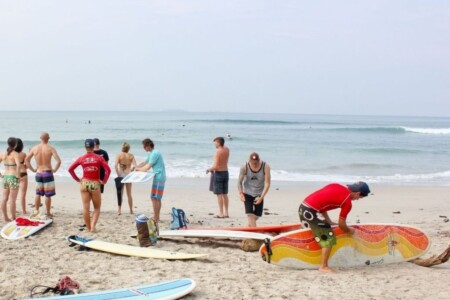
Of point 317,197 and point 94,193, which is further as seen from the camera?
point 94,193

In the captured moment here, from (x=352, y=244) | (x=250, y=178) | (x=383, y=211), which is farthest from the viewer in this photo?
(x=383, y=211)

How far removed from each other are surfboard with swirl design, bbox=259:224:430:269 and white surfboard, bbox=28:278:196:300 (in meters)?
1.46

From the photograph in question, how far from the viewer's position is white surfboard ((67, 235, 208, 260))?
6.51m

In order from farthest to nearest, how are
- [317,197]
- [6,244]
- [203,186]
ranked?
[203,186]
[6,244]
[317,197]

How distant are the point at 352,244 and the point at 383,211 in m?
5.31


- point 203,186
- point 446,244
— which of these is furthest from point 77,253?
point 203,186

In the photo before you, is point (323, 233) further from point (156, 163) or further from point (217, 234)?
point (156, 163)

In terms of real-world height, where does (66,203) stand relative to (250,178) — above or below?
below

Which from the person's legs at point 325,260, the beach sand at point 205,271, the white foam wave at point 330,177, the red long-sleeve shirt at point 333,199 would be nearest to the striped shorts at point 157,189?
the beach sand at point 205,271

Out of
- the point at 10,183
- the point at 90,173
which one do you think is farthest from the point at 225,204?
the point at 10,183

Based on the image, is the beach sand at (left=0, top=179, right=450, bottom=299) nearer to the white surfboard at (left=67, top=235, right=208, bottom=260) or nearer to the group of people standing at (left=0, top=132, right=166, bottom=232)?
the white surfboard at (left=67, top=235, right=208, bottom=260)

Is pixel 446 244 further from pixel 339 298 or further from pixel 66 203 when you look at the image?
pixel 66 203

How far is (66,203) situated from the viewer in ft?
37.7

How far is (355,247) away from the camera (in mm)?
6348
